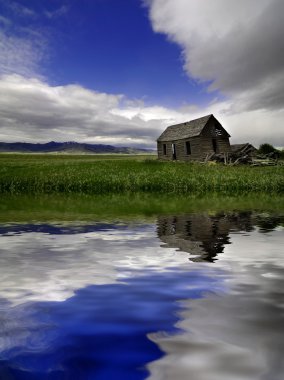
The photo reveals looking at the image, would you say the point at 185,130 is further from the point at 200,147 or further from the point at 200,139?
the point at 200,147

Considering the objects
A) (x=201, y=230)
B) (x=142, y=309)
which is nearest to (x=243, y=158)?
(x=201, y=230)

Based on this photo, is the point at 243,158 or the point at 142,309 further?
the point at 243,158

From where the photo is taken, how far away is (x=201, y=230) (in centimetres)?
936

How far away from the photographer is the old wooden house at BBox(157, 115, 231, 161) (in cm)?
5328

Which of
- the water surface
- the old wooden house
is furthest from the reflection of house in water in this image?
the old wooden house

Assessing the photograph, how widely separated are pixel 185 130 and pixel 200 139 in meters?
5.50

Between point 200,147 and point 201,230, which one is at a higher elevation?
point 200,147

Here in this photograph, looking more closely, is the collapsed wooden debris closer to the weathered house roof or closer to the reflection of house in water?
the weathered house roof

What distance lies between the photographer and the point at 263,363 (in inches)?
121

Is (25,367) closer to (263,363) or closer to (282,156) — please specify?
(263,363)

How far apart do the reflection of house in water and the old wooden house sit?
4145 cm

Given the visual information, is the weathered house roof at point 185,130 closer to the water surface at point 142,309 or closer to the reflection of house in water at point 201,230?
the reflection of house in water at point 201,230

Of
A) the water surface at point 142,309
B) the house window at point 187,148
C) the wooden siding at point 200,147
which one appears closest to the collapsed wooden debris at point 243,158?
the wooden siding at point 200,147

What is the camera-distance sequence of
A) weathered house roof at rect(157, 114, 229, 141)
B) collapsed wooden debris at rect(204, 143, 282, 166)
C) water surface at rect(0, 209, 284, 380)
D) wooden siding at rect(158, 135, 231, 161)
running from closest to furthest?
water surface at rect(0, 209, 284, 380) → collapsed wooden debris at rect(204, 143, 282, 166) → wooden siding at rect(158, 135, 231, 161) → weathered house roof at rect(157, 114, 229, 141)
